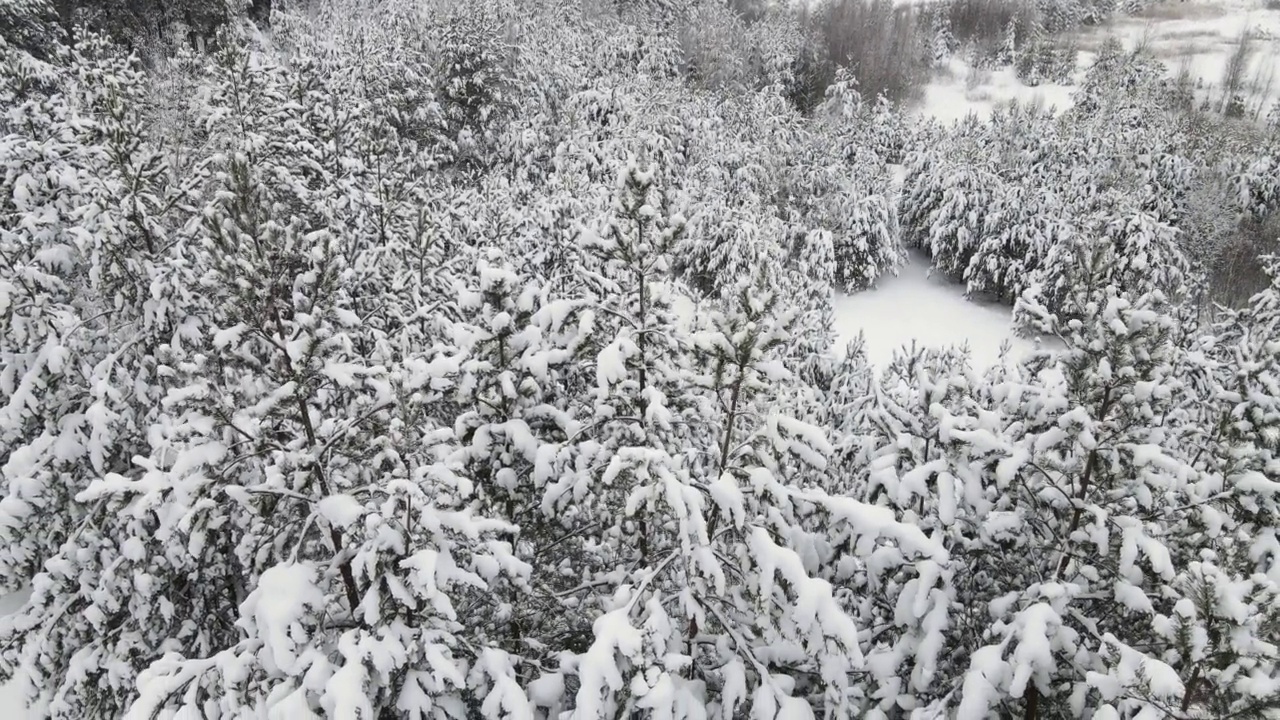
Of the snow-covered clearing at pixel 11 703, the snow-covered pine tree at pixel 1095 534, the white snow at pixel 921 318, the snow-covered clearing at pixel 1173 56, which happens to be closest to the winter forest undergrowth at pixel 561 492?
the snow-covered pine tree at pixel 1095 534

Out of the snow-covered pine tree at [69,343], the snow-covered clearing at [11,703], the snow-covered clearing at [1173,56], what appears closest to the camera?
the snow-covered pine tree at [69,343]

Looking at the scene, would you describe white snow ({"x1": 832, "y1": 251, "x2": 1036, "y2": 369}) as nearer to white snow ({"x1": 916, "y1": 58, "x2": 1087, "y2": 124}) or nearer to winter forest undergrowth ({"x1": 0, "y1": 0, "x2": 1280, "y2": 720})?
winter forest undergrowth ({"x1": 0, "y1": 0, "x2": 1280, "y2": 720})

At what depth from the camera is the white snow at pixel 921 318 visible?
685 inches

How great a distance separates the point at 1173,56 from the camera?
37.5 m

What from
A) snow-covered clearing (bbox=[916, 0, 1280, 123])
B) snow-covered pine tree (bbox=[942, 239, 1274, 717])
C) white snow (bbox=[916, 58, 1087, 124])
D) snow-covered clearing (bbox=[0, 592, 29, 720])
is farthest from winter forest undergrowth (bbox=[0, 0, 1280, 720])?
snow-covered clearing (bbox=[916, 0, 1280, 123])

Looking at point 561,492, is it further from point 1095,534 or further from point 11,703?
point 11,703

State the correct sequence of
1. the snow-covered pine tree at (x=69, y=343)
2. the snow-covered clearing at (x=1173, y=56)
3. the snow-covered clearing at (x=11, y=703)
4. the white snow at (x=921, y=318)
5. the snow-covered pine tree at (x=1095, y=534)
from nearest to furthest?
the snow-covered pine tree at (x=1095, y=534)
the snow-covered pine tree at (x=69, y=343)
the snow-covered clearing at (x=11, y=703)
the white snow at (x=921, y=318)
the snow-covered clearing at (x=1173, y=56)

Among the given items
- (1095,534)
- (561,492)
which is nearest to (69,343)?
(561,492)

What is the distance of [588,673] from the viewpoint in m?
2.94

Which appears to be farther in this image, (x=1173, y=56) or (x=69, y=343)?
(x=1173, y=56)

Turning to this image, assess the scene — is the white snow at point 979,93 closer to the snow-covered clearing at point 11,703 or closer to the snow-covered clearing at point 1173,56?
the snow-covered clearing at point 1173,56

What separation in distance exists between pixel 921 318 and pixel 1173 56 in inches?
1273

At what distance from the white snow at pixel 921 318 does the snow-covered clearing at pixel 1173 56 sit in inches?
574

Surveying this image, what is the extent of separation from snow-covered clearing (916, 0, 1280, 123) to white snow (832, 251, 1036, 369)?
47.8 ft
